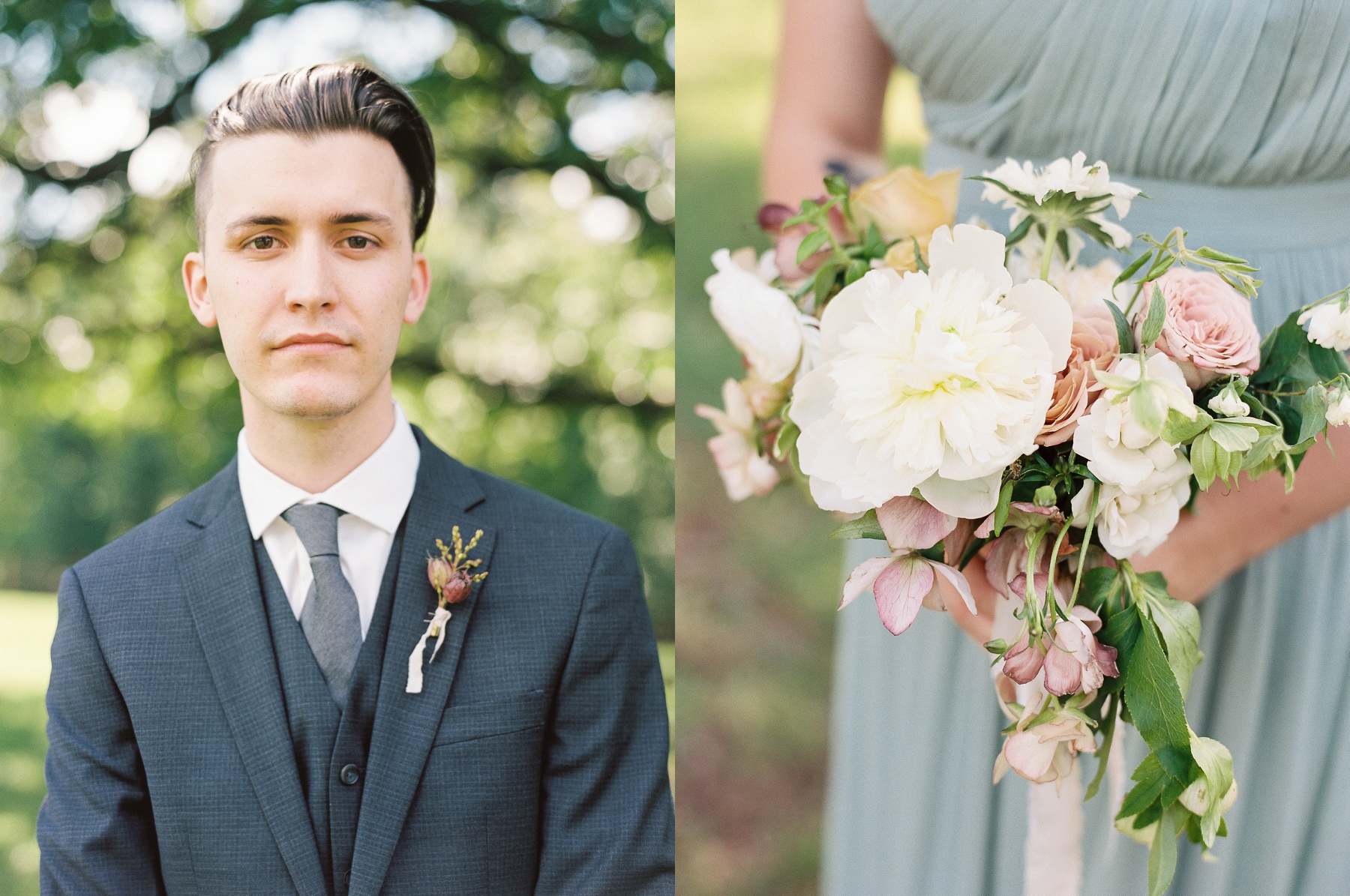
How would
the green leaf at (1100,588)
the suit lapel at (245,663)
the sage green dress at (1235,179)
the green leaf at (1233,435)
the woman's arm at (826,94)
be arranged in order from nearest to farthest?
the green leaf at (1233,435) → the green leaf at (1100,588) → the suit lapel at (245,663) → the sage green dress at (1235,179) → the woman's arm at (826,94)

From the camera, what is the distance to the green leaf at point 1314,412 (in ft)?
3.21

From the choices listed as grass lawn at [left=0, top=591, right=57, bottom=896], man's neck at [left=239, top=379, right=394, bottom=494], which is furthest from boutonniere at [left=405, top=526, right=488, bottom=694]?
grass lawn at [left=0, top=591, right=57, bottom=896]

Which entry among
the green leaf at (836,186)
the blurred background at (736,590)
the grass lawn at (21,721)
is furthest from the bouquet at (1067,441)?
the grass lawn at (21,721)

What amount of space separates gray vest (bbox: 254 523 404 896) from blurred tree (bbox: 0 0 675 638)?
1.48 meters

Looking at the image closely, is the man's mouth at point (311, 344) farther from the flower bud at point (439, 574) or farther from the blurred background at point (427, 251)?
the blurred background at point (427, 251)

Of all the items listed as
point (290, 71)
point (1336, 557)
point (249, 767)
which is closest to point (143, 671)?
point (249, 767)

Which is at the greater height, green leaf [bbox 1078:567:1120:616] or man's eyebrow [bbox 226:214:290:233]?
man's eyebrow [bbox 226:214:290:233]

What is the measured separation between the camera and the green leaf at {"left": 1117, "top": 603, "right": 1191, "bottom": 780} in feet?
3.20

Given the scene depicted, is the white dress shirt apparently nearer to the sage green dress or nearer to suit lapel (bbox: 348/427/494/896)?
suit lapel (bbox: 348/427/494/896)

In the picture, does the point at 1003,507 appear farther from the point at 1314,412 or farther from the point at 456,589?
the point at 456,589

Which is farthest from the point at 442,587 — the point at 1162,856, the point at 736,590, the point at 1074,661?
the point at 736,590

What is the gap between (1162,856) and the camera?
1001 mm

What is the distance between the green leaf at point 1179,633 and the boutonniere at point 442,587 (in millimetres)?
753

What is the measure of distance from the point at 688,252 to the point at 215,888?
166 cm
